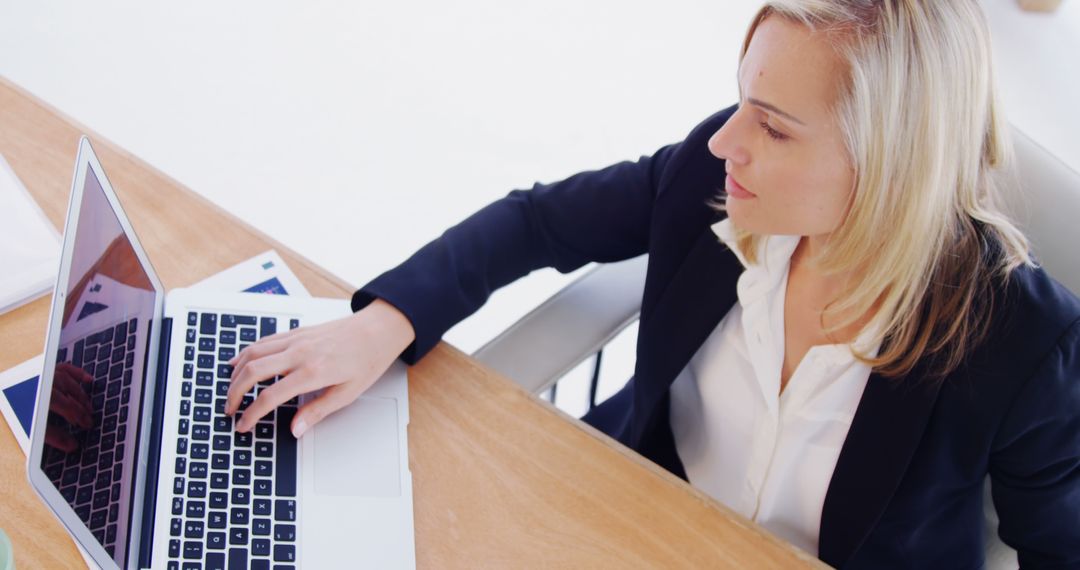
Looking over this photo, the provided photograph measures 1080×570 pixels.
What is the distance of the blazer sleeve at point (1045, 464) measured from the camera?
0.94m

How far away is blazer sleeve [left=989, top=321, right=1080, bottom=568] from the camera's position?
0.94 metres

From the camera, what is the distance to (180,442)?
96 centimetres

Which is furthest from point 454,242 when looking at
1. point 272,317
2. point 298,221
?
point 298,221

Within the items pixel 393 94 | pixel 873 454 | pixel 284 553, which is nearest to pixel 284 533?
pixel 284 553

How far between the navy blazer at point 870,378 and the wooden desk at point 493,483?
10cm

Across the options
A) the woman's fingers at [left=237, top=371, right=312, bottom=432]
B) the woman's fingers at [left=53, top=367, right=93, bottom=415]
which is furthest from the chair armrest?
the woman's fingers at [left=53, top=367, right=93, bottom=415]

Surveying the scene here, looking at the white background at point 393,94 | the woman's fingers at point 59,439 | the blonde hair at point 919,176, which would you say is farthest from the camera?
the white background at point 393,94

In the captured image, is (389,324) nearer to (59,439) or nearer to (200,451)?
(200,451)

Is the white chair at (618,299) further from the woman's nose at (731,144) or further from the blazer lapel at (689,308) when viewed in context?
the woman's nose at (731,144)

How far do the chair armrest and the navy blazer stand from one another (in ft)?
0.12

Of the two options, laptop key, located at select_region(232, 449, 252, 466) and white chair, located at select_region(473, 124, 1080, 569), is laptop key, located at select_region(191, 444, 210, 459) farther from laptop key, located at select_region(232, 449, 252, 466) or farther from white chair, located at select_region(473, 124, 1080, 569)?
white chair, located at select_region(473, 124, 1080, 569)

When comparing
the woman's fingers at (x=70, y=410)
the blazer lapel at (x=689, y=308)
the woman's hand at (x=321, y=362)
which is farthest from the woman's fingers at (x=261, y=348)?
the blazer lapel at (x=689, y=308)

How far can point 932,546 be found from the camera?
111 cm

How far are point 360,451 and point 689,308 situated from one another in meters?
0.41
